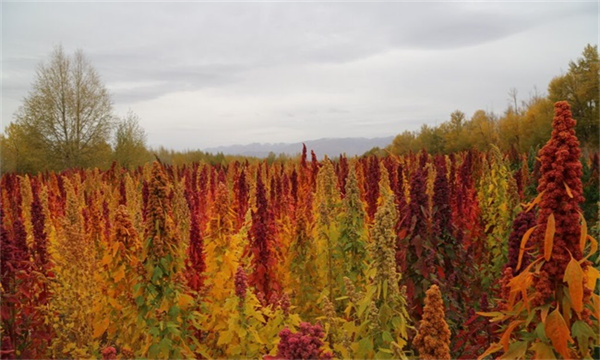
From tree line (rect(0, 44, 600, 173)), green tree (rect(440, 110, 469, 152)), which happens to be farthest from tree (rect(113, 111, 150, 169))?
green tree (rect(440, 110, 469, 152))

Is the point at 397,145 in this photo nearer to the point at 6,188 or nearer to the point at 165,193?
the point at 6,188

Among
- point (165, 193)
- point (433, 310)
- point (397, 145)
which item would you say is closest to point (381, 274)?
point (433, 310)

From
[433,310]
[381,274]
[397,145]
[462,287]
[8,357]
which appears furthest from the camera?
[397,145]

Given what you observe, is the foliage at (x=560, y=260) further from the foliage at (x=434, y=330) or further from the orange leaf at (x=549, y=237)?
the foliage at (x=434, y=330)

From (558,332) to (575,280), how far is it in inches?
10.1

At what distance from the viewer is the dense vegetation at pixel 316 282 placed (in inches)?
79.8

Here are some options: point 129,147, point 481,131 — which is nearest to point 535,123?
point 481,131

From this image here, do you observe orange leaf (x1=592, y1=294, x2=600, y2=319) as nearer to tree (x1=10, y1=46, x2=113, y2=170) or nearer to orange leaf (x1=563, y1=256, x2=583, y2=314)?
orange leaf (x1=563, y1=256, x2=583, y2=314)

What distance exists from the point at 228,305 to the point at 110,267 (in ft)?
4.54

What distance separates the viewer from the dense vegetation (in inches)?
79.8

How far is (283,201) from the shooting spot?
693 centimetres

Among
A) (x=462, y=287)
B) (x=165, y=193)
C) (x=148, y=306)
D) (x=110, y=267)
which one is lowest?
(x=462, y=287)

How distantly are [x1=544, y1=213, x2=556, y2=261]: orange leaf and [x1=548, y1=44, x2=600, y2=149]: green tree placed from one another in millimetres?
28501

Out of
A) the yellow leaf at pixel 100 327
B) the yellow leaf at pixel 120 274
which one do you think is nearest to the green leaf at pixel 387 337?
the yellow leaf at pixel 120 274
